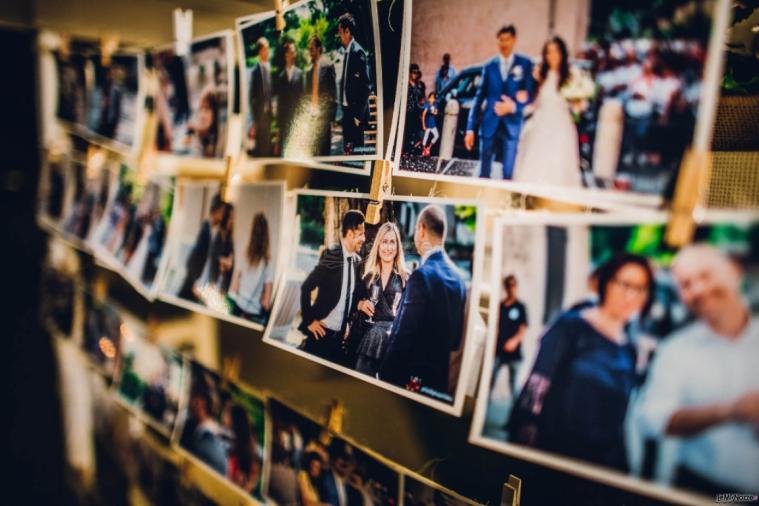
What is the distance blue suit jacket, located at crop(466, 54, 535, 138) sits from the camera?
577 millimetres

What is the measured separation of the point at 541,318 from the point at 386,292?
26cm

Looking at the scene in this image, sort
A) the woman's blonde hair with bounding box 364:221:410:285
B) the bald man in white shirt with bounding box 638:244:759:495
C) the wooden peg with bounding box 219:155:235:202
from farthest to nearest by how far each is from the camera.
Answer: the wooden peg with bounding box 219:155:235:202 < the woman's blonde hair with bounding box 364:221:410:285 < the bald man in white shirt with bounding box 638:244:759:495

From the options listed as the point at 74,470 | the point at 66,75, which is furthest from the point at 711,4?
the point at 74,470

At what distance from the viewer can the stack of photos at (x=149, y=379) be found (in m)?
1.25

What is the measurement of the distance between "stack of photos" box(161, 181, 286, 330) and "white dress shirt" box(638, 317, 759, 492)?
26.3 inches

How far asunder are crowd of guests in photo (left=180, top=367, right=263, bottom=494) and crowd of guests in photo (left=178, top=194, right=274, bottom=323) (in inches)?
10.8

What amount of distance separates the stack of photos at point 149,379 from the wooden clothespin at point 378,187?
0.81m

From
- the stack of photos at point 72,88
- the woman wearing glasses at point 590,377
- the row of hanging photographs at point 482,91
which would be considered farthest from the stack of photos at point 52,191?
the woman wearing glasses at point 590,377

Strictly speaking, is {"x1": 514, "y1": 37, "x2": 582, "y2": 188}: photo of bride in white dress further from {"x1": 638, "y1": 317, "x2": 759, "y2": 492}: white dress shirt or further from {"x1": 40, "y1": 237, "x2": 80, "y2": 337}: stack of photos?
{"x1": 40, "y1": 237, "x2": 80, "y2": 337}: stack of photos

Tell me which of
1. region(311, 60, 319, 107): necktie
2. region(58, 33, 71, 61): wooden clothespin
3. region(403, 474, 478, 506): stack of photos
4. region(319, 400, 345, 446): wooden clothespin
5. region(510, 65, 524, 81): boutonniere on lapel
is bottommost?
region(403, 474, 478, 506): stack of photos

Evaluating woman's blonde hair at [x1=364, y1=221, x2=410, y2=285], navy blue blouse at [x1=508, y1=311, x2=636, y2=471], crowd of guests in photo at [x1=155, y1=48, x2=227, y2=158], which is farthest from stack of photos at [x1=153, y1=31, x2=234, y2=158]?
navy blue blouse at [x1=508, y1=311, x2=636, y2=471]

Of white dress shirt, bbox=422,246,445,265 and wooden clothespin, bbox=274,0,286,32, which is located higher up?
wooden clothespin, bbox=274,0,286,32

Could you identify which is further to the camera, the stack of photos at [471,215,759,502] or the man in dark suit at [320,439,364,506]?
the man in dark suit at [320,439,364,506]


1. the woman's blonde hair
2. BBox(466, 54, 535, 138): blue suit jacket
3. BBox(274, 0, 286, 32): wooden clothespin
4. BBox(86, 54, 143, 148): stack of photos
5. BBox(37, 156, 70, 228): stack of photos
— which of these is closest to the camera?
BBox(466, 54, 535, 138): blue suit jacket
